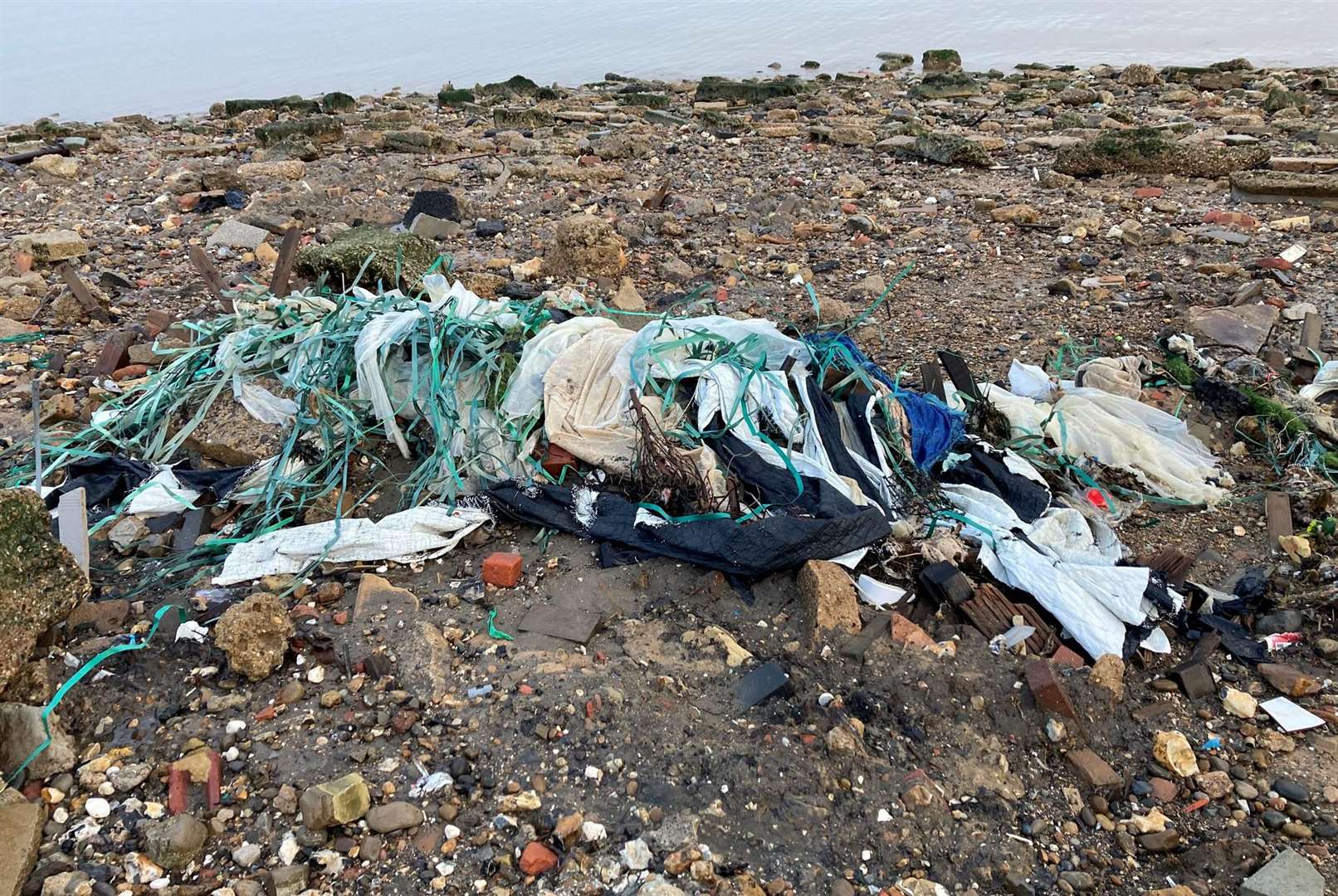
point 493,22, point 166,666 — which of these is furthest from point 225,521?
point 493,22

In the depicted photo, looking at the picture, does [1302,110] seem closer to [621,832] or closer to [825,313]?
[825,313]

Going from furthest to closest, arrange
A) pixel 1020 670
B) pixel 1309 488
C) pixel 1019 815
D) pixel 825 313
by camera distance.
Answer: pixel 825 313 → pixel 1309 488 → pixel 1020 670 → pixel 1019 815

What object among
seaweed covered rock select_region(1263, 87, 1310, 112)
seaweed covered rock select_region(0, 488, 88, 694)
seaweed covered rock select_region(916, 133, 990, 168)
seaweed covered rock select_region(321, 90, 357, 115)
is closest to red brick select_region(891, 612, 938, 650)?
seaweed covered rock select_region(0, 488, 88, 694)

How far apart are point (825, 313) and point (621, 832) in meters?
3.64

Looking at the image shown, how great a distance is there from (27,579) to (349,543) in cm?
95

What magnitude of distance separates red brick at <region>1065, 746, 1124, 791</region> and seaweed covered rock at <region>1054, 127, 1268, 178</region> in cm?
670

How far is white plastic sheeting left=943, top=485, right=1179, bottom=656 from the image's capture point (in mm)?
2951

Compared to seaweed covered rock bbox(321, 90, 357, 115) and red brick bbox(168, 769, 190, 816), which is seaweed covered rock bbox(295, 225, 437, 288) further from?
seaweed covered rock bbox(321, 90, 357, 115)

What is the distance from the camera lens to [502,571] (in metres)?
3.14

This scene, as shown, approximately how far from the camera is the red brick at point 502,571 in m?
3.14

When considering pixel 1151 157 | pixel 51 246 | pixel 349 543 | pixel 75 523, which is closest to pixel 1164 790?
pixel 349 543

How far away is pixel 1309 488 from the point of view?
3.70 metres

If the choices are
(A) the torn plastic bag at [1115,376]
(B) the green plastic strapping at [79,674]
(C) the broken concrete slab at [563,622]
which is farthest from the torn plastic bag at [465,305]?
(A) the torn plastic bag at [1115,376]

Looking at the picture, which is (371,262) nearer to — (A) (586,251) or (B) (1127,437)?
(A) (586,251)
